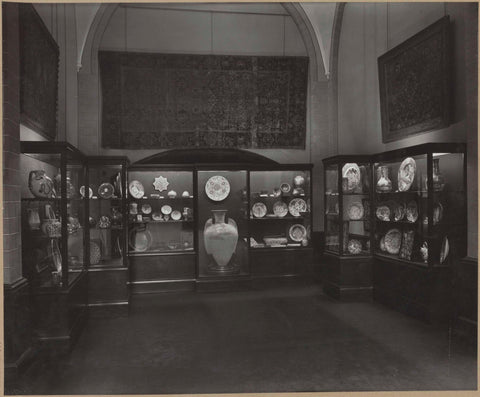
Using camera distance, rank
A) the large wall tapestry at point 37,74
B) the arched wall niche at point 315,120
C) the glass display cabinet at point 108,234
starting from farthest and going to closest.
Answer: the arched wall niche at point 315,120
the glass display cabinet at point 108,234
the large wall tapestry at point 37,74

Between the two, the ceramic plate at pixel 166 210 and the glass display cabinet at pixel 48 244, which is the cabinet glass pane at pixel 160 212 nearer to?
the ceramic plate at pixel 166 210

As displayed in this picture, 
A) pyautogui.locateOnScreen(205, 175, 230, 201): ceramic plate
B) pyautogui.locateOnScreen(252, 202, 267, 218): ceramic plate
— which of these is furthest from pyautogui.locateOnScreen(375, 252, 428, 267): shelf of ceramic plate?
pyautogui.locateOnScreen(205, 175, 230, 201): ceramic plate

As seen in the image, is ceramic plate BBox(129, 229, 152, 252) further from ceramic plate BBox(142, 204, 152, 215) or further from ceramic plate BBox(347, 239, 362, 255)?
ceramic plate BBox(347, 239, 362, 255)

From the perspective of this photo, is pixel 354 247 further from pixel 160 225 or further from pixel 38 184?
pixel 38 184

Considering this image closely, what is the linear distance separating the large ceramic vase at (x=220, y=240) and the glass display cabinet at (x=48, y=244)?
7.35ft

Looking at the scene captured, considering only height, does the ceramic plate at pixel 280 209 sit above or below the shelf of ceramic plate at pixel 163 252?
above

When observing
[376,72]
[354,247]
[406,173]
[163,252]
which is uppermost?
[376,72]

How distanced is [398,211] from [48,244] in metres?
3.77

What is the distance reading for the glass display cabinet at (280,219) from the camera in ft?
21.0

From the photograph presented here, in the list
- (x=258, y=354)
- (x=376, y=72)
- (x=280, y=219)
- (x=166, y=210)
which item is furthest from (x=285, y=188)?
(x=258, y=354)

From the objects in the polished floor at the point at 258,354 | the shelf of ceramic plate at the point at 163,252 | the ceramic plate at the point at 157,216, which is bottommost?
the polished floor at the point at 258,354

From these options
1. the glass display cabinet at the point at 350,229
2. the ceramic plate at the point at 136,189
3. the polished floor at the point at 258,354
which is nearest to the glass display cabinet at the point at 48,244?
the polished floor at the point at 258,354

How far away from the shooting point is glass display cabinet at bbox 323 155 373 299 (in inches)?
213

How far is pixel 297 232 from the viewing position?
6570 mm
